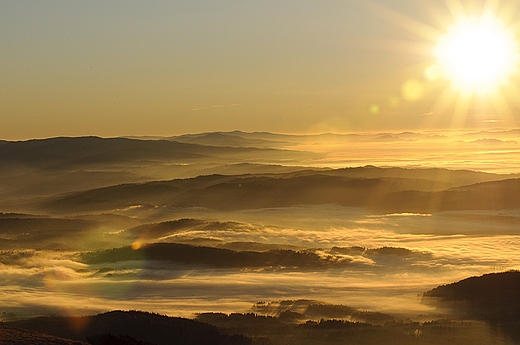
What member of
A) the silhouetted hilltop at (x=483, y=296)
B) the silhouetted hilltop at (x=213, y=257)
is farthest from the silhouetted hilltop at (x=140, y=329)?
the silhouetted hilltop at (x=213, y=257)

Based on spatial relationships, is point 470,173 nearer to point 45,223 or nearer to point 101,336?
point 45,223

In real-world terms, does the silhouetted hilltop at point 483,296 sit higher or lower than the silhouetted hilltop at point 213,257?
lower

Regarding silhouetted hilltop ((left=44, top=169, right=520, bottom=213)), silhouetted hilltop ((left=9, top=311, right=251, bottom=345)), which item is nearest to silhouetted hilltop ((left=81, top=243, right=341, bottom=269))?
silhouetted hilltop ((left=9, top=311, right=251, bottom=345))

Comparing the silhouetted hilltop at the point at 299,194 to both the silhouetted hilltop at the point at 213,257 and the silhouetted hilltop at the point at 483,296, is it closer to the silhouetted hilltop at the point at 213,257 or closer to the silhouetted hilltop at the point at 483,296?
the silhouetted hilltop at the point at 213,257

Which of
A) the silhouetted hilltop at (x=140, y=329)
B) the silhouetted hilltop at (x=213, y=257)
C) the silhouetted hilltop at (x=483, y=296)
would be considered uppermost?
the silhouetted hilltop at (x=213, y=257)

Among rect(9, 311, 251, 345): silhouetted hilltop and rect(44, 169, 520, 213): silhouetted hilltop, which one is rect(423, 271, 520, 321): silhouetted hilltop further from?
rect(44, 169, 520, 213): silhouetted hilltop

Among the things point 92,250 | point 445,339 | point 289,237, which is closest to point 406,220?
point 289,237
